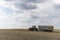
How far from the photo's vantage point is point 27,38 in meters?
2.49

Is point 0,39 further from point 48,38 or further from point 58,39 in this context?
point 58,39

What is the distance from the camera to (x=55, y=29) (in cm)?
372

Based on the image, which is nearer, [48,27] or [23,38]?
[23,38]

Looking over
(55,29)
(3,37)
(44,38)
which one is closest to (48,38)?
(44,38)

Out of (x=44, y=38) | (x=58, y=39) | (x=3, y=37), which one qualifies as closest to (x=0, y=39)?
(x=3, y=37)

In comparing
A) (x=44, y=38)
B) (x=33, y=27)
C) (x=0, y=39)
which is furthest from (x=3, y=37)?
(x=33, y=27)

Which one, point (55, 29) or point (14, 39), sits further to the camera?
point (55, 29)

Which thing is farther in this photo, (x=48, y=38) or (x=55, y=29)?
(x=55, y=29)

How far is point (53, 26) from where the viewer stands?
3842 mm

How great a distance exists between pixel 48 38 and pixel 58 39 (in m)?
0.17

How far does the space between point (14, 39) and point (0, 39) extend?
0.22m

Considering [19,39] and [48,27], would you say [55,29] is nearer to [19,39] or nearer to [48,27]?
[48,27]

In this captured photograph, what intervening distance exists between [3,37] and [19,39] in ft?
0.85

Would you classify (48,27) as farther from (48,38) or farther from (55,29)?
(48,38)
